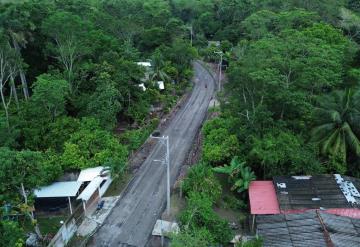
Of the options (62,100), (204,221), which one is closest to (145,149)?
(62,100)

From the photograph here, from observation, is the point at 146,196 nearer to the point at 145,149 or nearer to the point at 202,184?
the point at 202,184

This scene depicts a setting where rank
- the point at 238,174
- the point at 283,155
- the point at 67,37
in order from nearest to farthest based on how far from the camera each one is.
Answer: the point at 283,155, the point at 238,174, the point at 67,37

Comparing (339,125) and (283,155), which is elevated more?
(339,125)

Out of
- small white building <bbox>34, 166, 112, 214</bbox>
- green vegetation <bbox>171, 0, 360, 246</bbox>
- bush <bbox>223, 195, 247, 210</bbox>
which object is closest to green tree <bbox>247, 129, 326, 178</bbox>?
green vegetation <bbox>171, 0, 360, 246</bbox>

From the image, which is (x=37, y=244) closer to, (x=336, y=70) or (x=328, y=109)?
(x=328, y=109)

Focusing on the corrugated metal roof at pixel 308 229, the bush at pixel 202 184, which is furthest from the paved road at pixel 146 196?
the corrugated metal roof at pixel 308 229

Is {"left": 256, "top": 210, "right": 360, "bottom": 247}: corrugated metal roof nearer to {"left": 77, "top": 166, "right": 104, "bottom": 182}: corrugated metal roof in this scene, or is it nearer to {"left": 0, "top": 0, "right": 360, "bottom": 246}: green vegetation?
{"left": 0, "top": 0, "right": 360, "bottom": 246}: green vegetation

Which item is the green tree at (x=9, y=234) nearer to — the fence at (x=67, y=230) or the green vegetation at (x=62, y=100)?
the green vegetation at (x=62, y=100)
